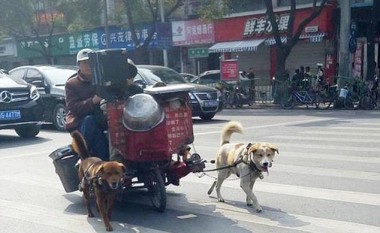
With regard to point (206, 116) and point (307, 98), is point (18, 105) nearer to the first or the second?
point (206, 116)

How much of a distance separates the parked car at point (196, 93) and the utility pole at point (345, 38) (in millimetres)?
6430

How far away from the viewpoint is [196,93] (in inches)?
636

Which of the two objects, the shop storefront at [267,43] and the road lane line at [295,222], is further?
the shop storefront at [267,43]

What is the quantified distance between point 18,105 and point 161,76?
481 centimetres

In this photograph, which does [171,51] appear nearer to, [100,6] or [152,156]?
[100,6]

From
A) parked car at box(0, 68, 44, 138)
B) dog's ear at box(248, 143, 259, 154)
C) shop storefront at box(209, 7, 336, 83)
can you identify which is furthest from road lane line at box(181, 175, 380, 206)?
shop storefront at box(209, 7, 336, 83)

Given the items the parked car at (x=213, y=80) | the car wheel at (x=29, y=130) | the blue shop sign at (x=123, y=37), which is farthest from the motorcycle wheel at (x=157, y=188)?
the blue shop sign at (x=123, y=37)

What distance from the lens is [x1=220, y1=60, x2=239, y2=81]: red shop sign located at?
2386cm

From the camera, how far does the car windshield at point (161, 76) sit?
1589cm

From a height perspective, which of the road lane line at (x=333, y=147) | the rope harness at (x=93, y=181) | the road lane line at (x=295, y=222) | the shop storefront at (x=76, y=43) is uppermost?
the shop storefront at (x=76, y=43)

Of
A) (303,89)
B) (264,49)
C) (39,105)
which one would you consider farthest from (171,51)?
(39,105)

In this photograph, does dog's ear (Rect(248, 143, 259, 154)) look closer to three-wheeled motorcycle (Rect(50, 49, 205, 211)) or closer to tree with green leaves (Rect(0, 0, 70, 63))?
three-wheeled motorcycle (Rect(50, 49, 205, 211))

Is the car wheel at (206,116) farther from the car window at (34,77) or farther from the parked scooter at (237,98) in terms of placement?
the parked scooter at (237,98)

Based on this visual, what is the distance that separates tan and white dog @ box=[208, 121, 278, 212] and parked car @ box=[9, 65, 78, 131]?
8.45m
